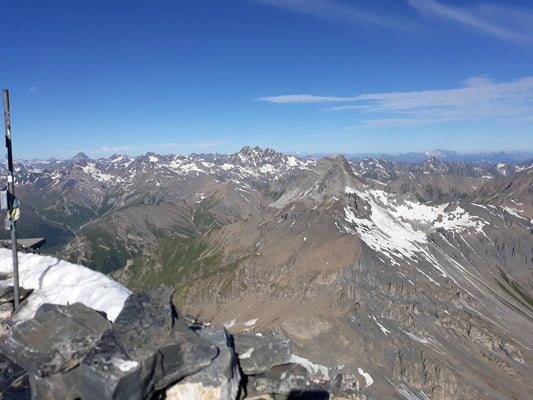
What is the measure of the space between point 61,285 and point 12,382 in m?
7.76

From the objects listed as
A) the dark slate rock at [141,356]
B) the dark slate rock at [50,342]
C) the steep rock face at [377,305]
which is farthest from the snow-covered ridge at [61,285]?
the steep rock face at [377,305]

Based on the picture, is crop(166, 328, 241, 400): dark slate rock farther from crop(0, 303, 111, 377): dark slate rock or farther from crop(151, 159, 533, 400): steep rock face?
crop(151, 159, 533, 400): steep rock face

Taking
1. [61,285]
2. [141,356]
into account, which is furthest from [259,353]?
[61,285]

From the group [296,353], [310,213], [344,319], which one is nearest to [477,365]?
[344,319]

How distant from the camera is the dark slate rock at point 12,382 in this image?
31.7ft

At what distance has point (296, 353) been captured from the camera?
75.1 meters

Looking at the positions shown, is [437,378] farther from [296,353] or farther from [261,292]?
[261,292]

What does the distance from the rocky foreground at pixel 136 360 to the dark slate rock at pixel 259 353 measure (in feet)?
0.11

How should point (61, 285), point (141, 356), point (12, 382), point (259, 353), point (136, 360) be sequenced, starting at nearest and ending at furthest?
point (136, 360) < point (141, 356) < point (12, 382) < point (259, 353) < point (61, 285)

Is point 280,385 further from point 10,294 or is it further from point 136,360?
point 10,294

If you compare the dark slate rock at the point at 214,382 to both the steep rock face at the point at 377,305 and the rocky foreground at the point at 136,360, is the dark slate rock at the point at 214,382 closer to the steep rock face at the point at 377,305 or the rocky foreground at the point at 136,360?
the rocky foreground at the point at 136,360

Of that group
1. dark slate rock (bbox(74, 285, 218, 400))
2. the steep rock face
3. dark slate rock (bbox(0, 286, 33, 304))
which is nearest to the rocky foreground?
dark slate rock (bbox(74, 285, 218, 400))

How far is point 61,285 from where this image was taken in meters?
17.6

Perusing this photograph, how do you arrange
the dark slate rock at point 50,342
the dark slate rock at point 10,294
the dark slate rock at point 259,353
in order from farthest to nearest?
the dark slate rock at point 10,294, the dark slate rock at point 259,353, the dark slate rock at point 50,342
